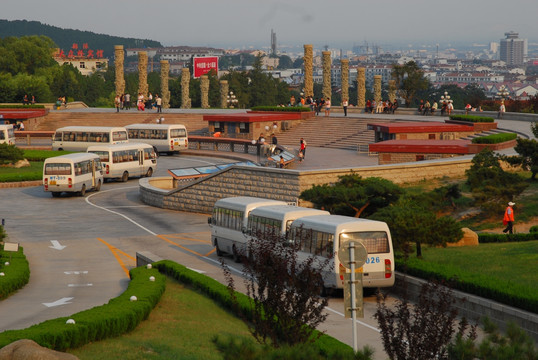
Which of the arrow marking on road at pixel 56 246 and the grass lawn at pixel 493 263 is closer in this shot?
the grass lawn at pixel 493 263

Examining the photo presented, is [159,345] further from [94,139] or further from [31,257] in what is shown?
[94,139]

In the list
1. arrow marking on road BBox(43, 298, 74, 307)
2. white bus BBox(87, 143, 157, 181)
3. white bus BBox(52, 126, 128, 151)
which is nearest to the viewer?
arrow marking on road BBox(43, 298, 74, 307)

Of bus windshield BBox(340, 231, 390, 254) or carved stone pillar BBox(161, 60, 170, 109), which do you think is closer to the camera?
bus windshield BBox(340, 231, 390, 254)

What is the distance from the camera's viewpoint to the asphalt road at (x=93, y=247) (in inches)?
880

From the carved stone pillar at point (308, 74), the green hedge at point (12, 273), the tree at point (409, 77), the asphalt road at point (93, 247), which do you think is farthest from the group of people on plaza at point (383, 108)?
the green hedge at point (12, 273)

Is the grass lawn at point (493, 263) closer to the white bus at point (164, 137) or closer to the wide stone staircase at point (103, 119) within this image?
the white bus at point (164, 137)

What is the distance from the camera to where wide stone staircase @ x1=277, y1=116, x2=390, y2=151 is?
64.4m

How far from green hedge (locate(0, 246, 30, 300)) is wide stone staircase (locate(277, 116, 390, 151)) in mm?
36957

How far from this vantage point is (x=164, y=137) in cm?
6575

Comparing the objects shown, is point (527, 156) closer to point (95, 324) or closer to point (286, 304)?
point (286, 304)

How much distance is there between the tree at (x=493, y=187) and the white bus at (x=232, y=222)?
28.2ft

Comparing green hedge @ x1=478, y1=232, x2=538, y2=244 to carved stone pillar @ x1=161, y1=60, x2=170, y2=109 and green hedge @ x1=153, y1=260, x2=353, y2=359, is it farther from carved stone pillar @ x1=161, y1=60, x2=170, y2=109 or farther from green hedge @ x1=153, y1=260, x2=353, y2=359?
carved stone pillar @ x1=161, y1=60, x2=170, y2=109

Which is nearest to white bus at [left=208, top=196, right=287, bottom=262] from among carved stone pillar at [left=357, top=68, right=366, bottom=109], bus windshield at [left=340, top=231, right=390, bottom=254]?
bus windshield at [left=340, top=231, right=390, bottom=254]

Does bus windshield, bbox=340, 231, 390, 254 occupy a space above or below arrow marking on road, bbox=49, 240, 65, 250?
above
